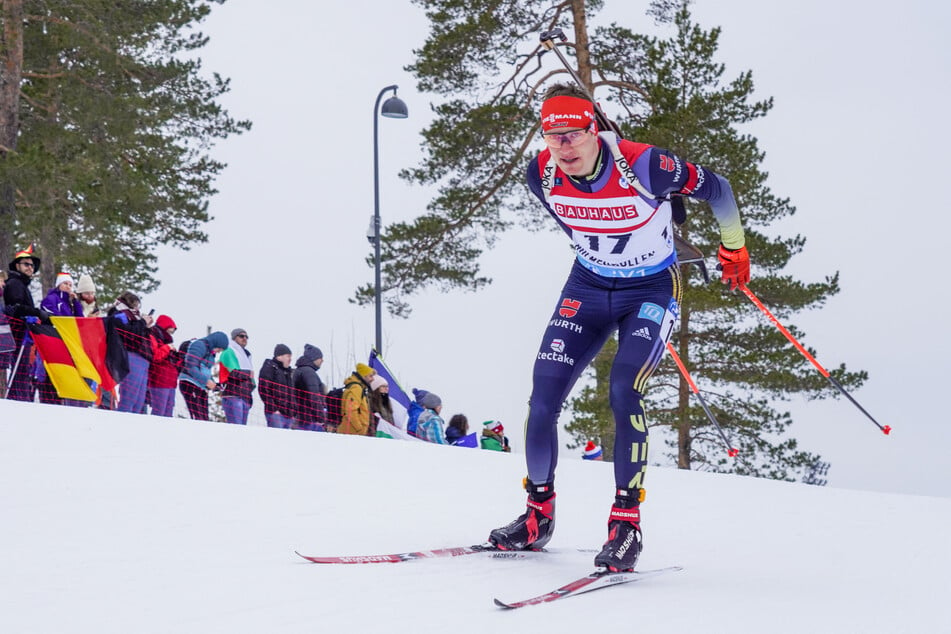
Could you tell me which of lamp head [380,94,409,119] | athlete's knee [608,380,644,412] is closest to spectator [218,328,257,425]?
lamp head [380,94,409,119]

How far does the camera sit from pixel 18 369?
999 centimetres

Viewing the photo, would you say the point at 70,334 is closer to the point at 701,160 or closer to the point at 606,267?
the point at 606,267

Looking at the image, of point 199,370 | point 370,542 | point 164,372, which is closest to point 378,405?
point 199,370

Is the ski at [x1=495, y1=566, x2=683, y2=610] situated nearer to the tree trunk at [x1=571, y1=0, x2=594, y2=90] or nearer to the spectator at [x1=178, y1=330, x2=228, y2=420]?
the spectator at [x1=178, y1=330, x2=228, y2=420]

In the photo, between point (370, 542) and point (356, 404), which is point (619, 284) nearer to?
point (370, 542)

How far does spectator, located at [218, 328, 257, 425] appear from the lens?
10.5m

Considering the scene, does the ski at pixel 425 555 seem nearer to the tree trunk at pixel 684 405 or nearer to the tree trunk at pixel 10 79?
the tree trunk at pixel 10 79

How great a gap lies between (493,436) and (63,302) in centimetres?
516

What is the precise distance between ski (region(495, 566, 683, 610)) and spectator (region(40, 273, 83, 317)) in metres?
7.61

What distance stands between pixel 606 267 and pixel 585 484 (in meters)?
3.97

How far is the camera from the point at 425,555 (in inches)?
163

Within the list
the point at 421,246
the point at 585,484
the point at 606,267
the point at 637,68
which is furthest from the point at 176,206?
the point at 606,267

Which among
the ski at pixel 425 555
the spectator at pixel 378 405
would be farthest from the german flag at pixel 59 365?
the ski at pixel 425 555

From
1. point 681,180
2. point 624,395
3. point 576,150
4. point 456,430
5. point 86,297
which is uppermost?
point 86,297
